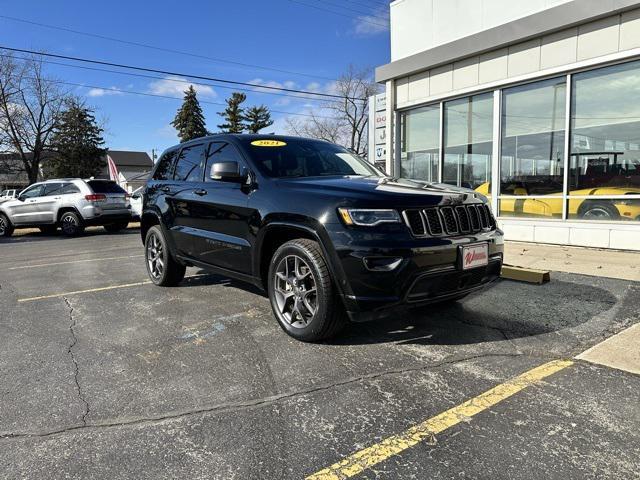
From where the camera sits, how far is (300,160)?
4641mm

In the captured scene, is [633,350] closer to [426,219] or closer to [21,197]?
[426,219]

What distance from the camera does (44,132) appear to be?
36.0 m

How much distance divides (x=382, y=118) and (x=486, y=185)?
21.7 ft

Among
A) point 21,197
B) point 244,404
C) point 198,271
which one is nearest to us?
point 244,404

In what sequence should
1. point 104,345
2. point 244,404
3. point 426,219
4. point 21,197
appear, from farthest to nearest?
point 21,197
point 104,345
point 426,219
point 244,404

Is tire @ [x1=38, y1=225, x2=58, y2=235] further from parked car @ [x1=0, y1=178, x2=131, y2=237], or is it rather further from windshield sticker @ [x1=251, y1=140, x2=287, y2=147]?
windshield sticker @ [x1=251, y1=140, x2=287, y2=147]

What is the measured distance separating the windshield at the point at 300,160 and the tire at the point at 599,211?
5165 millimetres

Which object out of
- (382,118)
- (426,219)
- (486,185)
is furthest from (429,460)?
(382,118)

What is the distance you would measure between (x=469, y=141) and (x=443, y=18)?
2671mm

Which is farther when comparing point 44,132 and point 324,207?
point 44,132

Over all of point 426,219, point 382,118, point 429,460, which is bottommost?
point 429,460

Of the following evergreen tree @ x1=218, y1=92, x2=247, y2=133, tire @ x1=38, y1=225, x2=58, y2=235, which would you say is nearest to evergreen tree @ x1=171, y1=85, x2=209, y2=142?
evergreen tree @ x1=218, y1=92, x2=247, y2=133

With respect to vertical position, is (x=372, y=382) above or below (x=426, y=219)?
below

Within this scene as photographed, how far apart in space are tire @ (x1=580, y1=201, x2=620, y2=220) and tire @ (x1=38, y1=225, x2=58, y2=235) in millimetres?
14619
